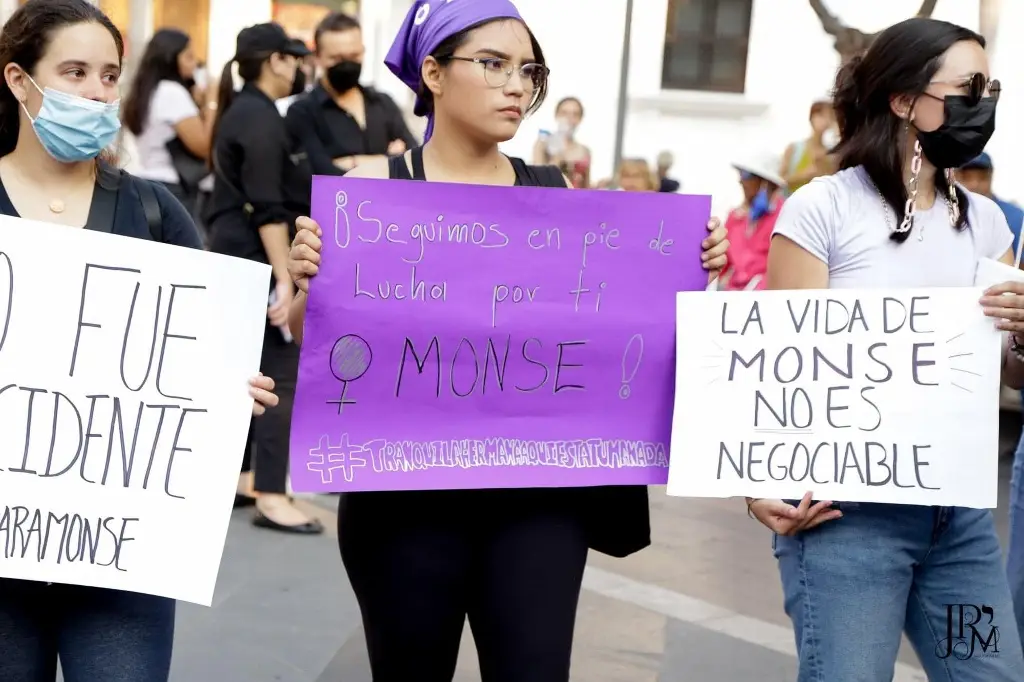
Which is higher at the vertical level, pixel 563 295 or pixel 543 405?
pixel 563 295

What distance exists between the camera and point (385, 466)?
2705 mm

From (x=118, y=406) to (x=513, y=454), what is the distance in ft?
2.47

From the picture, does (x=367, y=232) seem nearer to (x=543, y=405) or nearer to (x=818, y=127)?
(x=543, y=405)

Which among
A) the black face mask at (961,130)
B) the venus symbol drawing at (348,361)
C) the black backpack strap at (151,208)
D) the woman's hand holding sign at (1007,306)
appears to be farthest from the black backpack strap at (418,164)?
the woman's hand holding sign at (1007,306)

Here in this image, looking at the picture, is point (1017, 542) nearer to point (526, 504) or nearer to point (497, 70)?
point (526, 504)

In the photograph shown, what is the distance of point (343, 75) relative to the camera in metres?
5.97

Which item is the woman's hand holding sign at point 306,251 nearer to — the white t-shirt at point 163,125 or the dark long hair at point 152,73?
the white t-shirt at point 163,125

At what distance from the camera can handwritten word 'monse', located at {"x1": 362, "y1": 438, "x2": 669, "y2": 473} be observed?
2.71 meters

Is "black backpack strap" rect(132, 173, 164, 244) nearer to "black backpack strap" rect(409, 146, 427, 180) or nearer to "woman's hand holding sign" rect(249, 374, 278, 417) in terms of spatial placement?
"woman's hand holding sign" rect(249, 374, 278, 417)

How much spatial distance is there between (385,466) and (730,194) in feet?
49.0

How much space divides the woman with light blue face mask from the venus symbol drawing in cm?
17

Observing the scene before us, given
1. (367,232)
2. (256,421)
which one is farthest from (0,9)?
(367,232)

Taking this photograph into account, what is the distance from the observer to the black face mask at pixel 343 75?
5.93 meters

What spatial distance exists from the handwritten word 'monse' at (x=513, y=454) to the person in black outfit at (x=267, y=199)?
309 centimetres
